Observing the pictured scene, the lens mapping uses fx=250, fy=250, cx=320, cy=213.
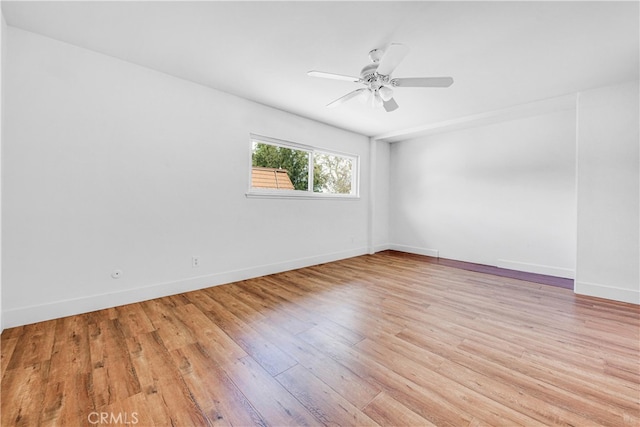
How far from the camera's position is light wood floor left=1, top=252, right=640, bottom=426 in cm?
123

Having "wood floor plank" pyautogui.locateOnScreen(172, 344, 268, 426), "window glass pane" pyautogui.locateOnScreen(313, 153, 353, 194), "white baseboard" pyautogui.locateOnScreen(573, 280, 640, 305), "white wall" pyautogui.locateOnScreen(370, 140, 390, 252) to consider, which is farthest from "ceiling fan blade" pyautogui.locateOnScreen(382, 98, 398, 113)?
"white baseboard" pyautogui.locateOnScreen(573, 280, 640, 305)

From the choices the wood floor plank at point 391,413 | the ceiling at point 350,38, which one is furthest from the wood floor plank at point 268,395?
the ceiling at point 350,38

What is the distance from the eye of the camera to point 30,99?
2078 mm


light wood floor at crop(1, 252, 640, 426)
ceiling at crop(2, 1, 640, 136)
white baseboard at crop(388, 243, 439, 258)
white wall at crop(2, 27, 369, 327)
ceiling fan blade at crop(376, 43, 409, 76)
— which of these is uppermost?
ceiling at crop(2, 1, 640, 136)

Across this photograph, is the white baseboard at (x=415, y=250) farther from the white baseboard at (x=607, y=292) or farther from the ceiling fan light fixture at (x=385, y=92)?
the ceiling fan light fixture at (x=385, y=92)

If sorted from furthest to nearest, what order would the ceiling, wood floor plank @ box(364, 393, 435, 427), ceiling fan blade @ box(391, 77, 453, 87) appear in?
ceiling fan blade @ box(391, 77, 453, 87) < the ceiling < wood floor plank @ box(364, 393, 435, 427)

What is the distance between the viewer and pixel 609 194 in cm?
288

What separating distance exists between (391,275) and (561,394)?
90.2 inches

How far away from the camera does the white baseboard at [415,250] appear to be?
197 inches

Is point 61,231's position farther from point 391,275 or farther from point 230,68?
point 391,275

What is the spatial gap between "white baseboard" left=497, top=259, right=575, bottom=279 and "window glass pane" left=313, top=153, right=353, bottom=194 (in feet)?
9.62

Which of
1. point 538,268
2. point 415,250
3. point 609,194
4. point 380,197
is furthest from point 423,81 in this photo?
point 415,250

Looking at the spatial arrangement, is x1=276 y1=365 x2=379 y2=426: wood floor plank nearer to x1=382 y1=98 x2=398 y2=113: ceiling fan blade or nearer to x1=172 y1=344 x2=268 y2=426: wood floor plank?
x1=172 y1=344 x2=268 y2=426: wood floor plank

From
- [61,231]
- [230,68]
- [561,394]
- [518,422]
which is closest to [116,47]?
[230,68]
